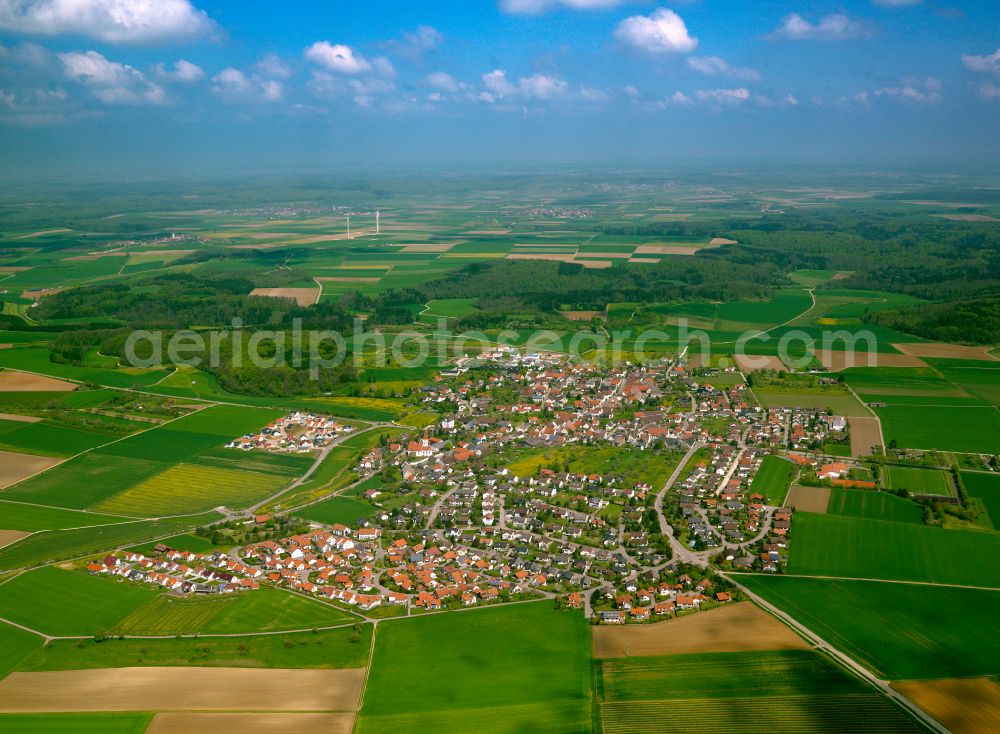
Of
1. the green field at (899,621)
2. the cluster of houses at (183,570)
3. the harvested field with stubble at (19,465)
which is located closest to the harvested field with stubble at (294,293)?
the harvested field with stubble at (19,465)

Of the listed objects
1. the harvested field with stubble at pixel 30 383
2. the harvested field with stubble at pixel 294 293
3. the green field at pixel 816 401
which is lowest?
the harvested field with stubble at pixel 30 383

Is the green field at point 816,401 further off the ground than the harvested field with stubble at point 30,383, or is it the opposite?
the green field at point 816,401

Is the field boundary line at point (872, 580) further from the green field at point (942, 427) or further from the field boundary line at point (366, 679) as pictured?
the green field at point (942, 427)

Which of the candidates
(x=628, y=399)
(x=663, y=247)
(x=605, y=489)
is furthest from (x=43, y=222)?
(x=605, y=489)

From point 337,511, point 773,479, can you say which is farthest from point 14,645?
point 773,479

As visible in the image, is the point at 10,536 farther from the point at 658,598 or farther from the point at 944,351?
the point at 944,351

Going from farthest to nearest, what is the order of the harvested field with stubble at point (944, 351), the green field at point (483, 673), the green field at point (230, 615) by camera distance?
the harvested field with stubble at point (944, 351) < the green field at point (230, 615) < the green field at point (483, 673)
